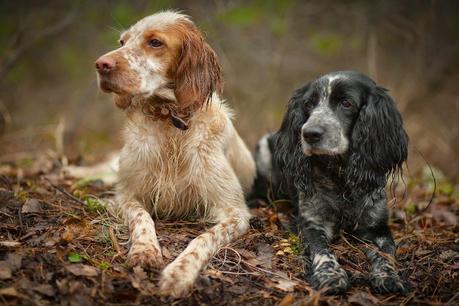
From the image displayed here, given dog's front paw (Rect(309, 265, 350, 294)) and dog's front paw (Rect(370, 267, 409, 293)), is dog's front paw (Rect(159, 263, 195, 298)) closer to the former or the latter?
dog's front paw (Rect(309, 265, 350, 294))

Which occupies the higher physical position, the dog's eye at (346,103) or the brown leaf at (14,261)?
the dog's eye at (346,103)

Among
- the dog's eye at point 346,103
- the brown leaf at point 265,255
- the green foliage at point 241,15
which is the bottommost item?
the brown leaf at point 265,255

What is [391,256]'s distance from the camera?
3258 millimetres

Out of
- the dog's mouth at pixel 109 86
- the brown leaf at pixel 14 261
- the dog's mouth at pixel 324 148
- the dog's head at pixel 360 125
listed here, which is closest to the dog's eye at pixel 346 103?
the dog's head at pixel 360 125

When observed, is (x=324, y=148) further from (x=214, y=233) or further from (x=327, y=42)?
(x=327, y=42)

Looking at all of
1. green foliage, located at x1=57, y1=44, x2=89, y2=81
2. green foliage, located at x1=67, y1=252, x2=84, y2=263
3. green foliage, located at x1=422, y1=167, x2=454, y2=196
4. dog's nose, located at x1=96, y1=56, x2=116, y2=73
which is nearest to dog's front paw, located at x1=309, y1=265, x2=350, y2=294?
green foliage, located at x1=67, y1=252, x2=84, y2=263

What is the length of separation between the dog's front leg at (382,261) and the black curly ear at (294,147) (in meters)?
0.55

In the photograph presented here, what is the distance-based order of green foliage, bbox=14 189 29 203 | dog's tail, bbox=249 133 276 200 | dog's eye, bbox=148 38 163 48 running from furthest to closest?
dog's tail, bbox=249 133 276 200 → green foliage, bbox=14 189 29 203 → dog's eye, bbox=148 38 163 48

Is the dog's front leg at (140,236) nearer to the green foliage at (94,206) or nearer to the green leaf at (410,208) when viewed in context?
the green foliage at (94,206)

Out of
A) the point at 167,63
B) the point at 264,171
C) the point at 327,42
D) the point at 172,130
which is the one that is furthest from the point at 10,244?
the point at 327,42

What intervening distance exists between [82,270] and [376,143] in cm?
206

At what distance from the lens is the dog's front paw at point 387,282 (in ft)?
9.73

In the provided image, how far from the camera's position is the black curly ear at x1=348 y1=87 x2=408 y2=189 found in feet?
11.3

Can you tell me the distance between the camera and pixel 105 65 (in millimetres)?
3279
